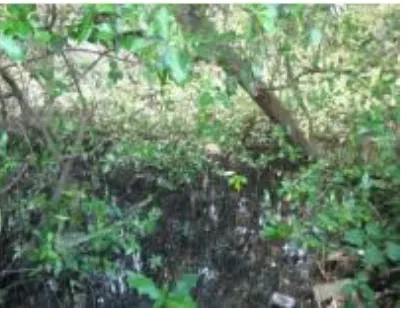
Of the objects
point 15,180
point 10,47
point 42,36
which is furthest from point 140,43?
point 15,180

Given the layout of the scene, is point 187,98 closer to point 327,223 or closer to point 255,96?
point 255,96

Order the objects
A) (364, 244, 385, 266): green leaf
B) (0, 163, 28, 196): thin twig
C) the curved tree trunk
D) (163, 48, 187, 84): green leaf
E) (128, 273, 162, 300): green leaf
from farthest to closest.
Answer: (0, 163, 28, 196): thin twig → the curved tree trunk → (364, 244, 385, 266): green leaf → (163, 48, 187, 84): green leaf → (128, 273, 162, 300): green leaf

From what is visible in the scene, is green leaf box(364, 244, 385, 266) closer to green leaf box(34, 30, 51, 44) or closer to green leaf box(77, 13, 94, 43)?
green leaf box(77, 13, 94, 43)

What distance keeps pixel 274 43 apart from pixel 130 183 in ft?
3.74

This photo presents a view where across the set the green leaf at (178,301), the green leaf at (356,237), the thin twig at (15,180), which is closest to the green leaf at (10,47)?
the green leaf at (178,301)

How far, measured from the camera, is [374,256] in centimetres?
186

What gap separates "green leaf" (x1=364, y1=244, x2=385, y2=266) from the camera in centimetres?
185

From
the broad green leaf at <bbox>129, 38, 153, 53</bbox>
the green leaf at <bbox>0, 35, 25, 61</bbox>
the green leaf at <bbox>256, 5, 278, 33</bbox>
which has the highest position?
the green leaf at <bbox>256, 5, 278, 33</bbox>

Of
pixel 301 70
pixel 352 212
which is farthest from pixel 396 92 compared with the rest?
pixel 301 70

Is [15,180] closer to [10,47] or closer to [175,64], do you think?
[10,47]

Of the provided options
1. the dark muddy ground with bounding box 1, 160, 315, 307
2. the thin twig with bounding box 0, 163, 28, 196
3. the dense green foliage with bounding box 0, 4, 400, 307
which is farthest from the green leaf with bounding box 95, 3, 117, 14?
the dark muddy ground with bounding box 1, 160, 315, 307

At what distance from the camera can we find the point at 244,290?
3.58 metres

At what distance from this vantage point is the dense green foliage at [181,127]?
6.32 feet

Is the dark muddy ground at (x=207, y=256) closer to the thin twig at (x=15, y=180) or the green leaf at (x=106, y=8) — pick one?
the thin twig at (x=15, y=180)
